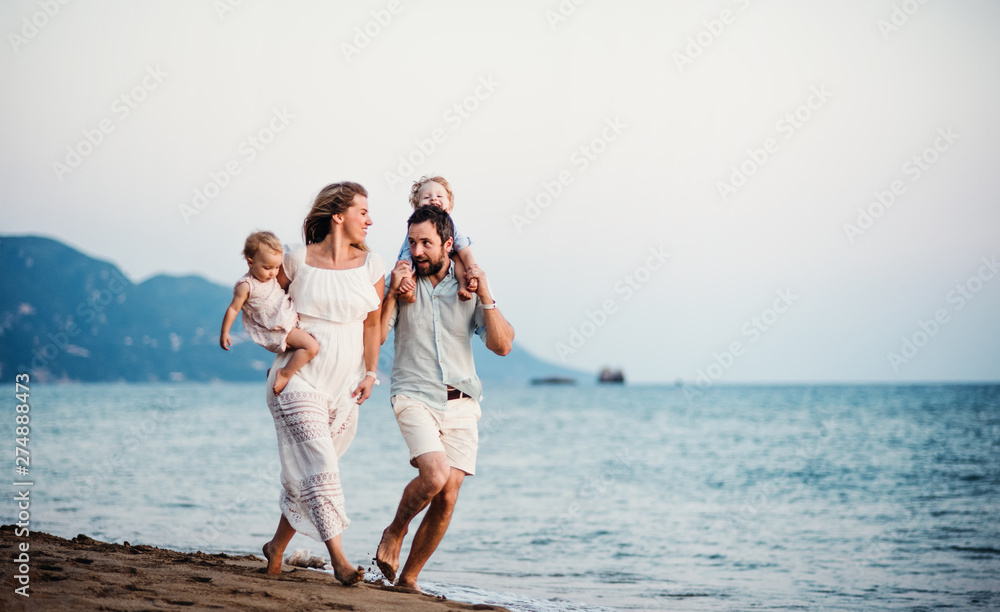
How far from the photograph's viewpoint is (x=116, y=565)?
4.68 m

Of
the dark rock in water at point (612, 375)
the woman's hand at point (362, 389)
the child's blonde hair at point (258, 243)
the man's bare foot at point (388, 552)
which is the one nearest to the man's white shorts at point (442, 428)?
the woman's hand at point (362, 389)

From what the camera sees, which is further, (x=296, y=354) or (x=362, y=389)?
(x=362, y=389)

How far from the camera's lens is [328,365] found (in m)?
4.32

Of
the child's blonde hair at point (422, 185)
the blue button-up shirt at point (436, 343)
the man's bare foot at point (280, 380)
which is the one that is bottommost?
the man's bare foot at point (280, 380)

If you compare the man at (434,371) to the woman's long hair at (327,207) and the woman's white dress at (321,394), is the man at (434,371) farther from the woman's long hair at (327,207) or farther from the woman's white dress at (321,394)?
the woman's long hair at (327,207)

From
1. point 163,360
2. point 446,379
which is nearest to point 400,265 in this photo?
point 446,379

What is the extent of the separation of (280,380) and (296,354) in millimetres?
158

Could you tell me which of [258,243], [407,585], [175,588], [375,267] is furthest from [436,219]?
[175,588]

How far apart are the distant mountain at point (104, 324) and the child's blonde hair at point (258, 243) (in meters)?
63.2

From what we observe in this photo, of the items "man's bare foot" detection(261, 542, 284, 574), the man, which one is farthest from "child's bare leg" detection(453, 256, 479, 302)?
"man's bare foot" detection(261, 542, 284, 574)

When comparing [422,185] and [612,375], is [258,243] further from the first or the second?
[612,375]

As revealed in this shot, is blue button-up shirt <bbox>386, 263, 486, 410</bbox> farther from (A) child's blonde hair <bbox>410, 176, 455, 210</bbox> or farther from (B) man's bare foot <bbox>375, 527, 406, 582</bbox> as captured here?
(B) man's bare foot <bbox>375, 527, 406, 582</bbox>

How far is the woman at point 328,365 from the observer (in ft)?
13.9

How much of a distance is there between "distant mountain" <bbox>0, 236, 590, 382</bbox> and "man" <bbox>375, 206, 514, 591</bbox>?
2487 inches
